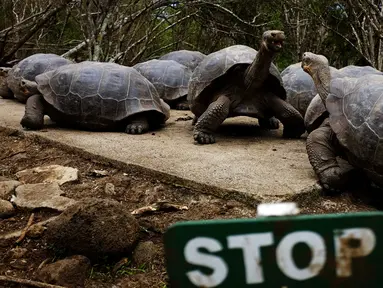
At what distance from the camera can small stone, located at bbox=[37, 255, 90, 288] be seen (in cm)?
201

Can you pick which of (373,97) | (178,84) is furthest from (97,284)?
(178,84)

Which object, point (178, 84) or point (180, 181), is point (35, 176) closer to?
point (180, 181)

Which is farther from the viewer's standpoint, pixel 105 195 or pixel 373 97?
pixel 105 195

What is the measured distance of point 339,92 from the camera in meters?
3.09

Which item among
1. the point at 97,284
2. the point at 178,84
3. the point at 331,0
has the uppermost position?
the point at 331,0

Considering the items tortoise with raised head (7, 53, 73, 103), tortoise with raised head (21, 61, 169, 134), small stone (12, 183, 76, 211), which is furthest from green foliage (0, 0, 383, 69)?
small stone (12, 183, 76, 211)

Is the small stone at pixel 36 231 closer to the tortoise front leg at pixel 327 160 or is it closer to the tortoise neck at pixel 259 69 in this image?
the tortoise front leg at pixel 327 160

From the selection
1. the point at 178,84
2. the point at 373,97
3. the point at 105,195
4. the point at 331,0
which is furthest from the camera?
the point at 331,0

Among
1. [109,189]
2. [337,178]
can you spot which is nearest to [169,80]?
[109,189]

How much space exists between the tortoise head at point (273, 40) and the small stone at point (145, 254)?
2.25 meters

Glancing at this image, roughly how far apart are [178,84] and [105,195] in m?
3.86

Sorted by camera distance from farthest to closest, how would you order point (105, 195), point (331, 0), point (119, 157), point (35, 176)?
point (331, 0), point (119, 157), point (35, 176), point (105, 195)

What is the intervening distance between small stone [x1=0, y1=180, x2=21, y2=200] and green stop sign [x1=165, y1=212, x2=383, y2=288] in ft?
7.94

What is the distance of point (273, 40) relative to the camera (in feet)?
13.1
